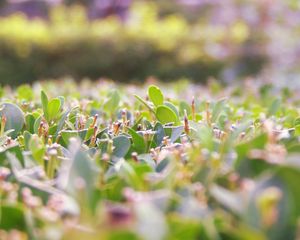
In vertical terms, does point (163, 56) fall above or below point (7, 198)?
below

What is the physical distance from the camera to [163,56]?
1085 centimetres

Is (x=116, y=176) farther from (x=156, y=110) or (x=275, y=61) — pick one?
(x=275, y=61)

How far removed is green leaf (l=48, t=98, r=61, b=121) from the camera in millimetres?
2312

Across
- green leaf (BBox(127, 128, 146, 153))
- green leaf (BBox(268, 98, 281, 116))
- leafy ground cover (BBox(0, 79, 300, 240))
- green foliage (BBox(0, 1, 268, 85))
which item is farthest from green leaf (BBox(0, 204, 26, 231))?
green foliage (BBox(0, 1, 268, 85))

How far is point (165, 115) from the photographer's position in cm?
226

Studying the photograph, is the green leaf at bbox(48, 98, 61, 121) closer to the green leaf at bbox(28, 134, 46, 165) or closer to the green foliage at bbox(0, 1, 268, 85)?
the green leaf at bbox(28, 134, 46, 165)

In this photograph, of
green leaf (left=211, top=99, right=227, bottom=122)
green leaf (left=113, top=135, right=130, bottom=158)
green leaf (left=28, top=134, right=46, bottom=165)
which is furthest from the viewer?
green leaf (left=211, top=99, right=227, bottom=122)

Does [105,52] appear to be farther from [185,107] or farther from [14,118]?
[14,118]

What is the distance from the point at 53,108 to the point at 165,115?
1.33ft

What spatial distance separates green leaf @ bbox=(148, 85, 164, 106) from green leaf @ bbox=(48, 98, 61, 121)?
0.34 m

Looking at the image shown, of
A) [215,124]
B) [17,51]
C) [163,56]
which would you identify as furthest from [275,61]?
[215,124]

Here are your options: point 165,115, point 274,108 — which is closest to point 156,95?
point 165,115

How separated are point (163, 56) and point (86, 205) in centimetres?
970

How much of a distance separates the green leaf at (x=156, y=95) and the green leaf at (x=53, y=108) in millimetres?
342
